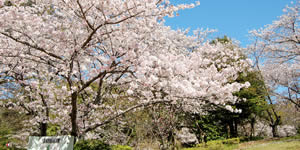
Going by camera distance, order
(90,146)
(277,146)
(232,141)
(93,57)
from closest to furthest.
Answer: (90,146)
(93,57)
(277,146)
(232,141)

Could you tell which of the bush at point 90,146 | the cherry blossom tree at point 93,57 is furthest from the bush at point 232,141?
the bush at point 90,146

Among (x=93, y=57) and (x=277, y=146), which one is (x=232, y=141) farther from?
(x=93, y=57)

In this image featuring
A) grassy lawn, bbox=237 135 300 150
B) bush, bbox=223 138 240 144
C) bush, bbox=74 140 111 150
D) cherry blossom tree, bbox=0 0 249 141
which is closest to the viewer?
cherry blossom tree, bbox=0 0 249 141

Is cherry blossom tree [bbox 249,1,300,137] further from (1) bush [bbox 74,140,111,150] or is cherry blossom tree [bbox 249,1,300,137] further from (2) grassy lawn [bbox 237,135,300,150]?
(1) bush [bbox 74,140,111,150]

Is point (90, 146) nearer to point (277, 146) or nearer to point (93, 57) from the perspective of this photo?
point (93, 57)

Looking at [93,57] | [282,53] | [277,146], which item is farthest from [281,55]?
[93,57]

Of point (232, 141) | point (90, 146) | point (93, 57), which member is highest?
point (93, 57)

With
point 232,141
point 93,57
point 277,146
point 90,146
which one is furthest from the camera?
point 232,141

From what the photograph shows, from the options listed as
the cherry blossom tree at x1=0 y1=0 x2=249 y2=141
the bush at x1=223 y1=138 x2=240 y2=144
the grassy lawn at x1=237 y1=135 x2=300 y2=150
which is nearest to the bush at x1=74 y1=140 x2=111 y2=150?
the cherry blossom tree at x1=0 y1=0 x2=249 y2=141

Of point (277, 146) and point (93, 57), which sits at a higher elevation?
point (93, 57)

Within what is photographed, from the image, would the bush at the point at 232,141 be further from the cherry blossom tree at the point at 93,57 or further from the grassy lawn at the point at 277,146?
the cherry blossom tree at the point at 93,57

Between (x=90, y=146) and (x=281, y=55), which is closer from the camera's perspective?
(x=90, y=146)

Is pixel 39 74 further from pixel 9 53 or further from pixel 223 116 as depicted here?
pixel 223 116

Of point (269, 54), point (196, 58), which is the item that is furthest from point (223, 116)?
point (196, 58)
